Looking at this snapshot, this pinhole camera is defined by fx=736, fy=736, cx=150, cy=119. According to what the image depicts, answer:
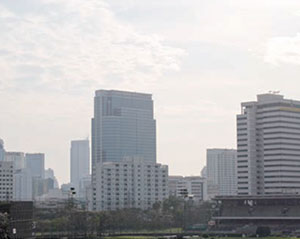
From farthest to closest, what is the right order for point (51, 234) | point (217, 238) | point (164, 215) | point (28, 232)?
point (164, 215) < point (51, 234) < point (217, 238) < point (28, 232)

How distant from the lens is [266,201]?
17312 centimetres

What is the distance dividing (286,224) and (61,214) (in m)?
51.1

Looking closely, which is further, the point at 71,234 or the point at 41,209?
the point at 41,209

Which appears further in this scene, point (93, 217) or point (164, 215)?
point (164, 215)

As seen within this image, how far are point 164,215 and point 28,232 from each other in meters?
92.3

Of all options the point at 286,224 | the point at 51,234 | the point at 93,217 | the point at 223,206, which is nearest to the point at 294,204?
the point at 286,224

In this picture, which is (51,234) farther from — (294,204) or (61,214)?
(294,204)

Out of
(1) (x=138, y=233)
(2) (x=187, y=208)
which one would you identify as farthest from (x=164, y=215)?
(1) (x=138, y=233)

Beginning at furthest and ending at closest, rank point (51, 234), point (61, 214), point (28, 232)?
point (61, 214)
point (51, 234)
point (28, 232)

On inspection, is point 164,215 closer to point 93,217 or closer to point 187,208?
point 187,208

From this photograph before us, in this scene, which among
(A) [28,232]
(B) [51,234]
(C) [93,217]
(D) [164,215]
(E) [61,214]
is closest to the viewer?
(A) [28,232]

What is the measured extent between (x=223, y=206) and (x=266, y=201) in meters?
10.9

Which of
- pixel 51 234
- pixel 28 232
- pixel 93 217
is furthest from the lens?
pixel 93 217

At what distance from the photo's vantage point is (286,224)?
539ft
